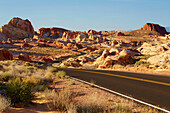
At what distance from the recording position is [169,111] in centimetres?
564

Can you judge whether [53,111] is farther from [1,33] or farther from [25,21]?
[25,21]

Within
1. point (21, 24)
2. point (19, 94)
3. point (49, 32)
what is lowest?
point (19, 94)

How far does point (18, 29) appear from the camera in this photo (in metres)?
121

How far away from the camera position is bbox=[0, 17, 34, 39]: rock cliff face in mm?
113312

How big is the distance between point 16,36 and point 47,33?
47.1 metres

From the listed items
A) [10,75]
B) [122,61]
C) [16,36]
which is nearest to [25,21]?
[16,36]

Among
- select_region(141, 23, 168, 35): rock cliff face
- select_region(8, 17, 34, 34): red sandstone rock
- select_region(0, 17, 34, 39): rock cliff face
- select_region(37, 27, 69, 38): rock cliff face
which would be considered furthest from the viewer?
select_region(141, 23, 168, 35): rock cliff face

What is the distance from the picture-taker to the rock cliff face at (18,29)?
113 m

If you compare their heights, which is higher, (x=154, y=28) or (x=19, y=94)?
(x=154, y=28)

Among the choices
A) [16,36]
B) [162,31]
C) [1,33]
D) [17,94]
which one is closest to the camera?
[17,94]

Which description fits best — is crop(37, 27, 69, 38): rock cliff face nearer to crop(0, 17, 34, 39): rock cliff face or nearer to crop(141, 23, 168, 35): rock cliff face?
crop(0, 17, 34, 39): rock cliff face

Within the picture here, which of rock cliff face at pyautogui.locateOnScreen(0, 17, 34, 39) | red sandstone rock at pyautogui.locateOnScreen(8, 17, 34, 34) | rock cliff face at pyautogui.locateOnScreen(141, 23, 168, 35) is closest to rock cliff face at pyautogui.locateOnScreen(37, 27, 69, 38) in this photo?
rock cliff face at pyautogui.locateOnScreen(0, 17, 34, 39)

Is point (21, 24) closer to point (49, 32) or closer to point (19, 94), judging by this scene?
point (49, 32)

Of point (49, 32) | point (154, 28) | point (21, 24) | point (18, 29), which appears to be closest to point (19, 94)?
point (18, 29)
